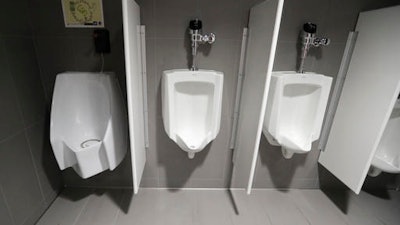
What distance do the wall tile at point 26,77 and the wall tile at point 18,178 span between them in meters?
0.16

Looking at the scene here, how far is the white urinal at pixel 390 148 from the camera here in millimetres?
1382

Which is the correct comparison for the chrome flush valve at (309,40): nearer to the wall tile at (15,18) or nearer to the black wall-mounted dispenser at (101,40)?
the black wall-mounted dispenser at (101,40)

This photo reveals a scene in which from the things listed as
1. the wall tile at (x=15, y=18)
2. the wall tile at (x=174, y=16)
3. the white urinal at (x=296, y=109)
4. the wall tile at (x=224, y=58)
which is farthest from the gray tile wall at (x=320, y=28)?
the wall tile at (x=15, y=18)

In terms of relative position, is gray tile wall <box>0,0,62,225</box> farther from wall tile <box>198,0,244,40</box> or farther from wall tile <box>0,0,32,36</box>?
wall tile <box>198,0,244,40</box>

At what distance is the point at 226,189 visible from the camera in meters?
1.62

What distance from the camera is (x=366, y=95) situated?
1.20 meters

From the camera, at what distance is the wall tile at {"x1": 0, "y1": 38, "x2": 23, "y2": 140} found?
3.24ft

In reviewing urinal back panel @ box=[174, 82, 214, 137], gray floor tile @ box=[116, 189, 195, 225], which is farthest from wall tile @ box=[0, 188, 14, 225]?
urinal back panel @ box=[174, 82, 214, 137]

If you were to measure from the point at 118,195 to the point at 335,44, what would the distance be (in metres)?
1.88

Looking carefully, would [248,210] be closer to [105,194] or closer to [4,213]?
[105,194]

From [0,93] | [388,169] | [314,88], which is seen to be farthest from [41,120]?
[388,169]

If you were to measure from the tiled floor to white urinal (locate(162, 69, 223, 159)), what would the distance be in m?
0.47

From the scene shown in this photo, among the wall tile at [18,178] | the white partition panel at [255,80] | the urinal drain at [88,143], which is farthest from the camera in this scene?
the urinal drain at [88,143]

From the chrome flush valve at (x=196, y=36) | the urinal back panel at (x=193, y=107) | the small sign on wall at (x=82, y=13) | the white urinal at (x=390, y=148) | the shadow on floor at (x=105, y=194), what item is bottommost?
the shadow on floor at (x=105, y=194)
